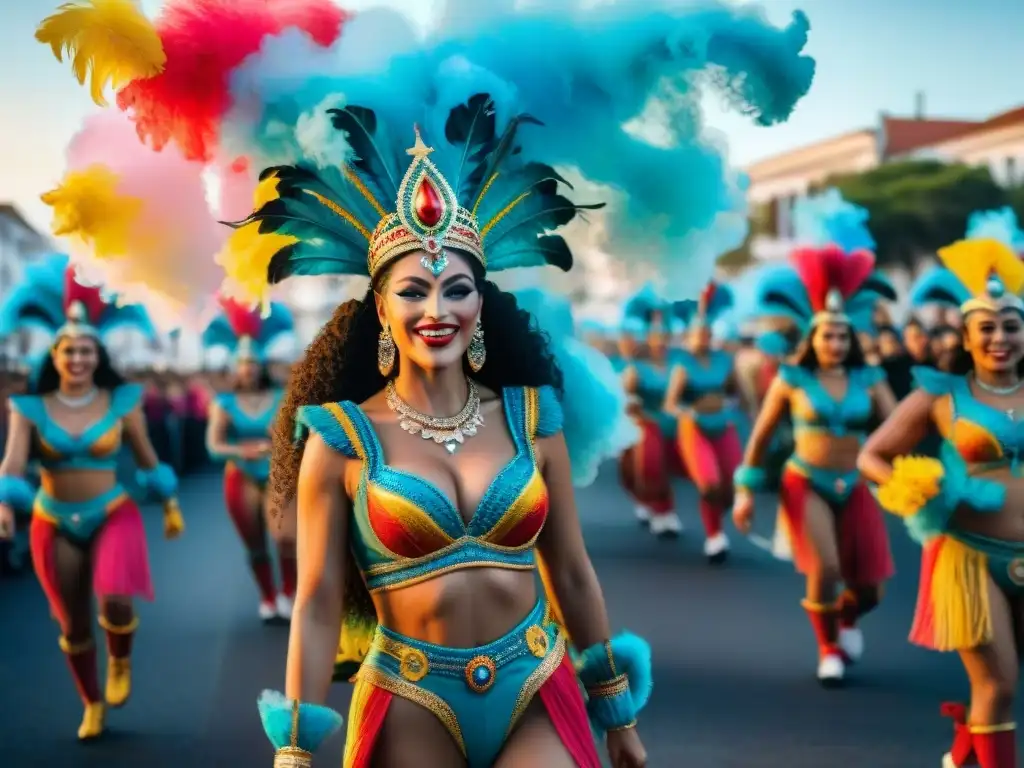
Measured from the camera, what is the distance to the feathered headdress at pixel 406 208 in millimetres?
3770

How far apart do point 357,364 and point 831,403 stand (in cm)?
516

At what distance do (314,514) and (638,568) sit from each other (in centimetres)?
889

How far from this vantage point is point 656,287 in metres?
4.55

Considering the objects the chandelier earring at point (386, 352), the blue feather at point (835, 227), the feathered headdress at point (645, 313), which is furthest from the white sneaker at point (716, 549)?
the chandelier earring at point (386, 352)

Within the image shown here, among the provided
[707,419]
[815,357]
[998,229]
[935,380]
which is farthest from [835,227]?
[707,419]

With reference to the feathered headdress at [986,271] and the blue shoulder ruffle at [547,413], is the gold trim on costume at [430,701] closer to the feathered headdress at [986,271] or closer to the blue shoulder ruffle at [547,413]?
the blue shoulder ruffle at [547,413]

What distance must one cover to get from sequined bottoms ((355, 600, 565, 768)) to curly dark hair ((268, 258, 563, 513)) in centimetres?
66

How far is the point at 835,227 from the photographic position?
29.0 feet

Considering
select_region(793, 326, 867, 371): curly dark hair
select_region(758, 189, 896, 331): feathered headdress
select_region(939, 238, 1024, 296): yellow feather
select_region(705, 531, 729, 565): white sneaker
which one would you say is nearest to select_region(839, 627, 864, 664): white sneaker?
select_region(793, 326, 867, 371): curly dark hair

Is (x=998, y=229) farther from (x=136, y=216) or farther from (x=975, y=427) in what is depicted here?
(x=136, y=216)

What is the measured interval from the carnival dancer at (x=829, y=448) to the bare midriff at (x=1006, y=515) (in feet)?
7.57

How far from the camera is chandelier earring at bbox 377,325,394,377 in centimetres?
385

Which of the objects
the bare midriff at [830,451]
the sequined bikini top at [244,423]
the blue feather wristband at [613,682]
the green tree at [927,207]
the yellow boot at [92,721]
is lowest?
the yellow boot at [92,721]

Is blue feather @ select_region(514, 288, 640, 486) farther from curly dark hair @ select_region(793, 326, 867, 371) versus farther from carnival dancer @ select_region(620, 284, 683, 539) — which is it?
carnival dancer @ select_region(620, 284, 683, 539)
